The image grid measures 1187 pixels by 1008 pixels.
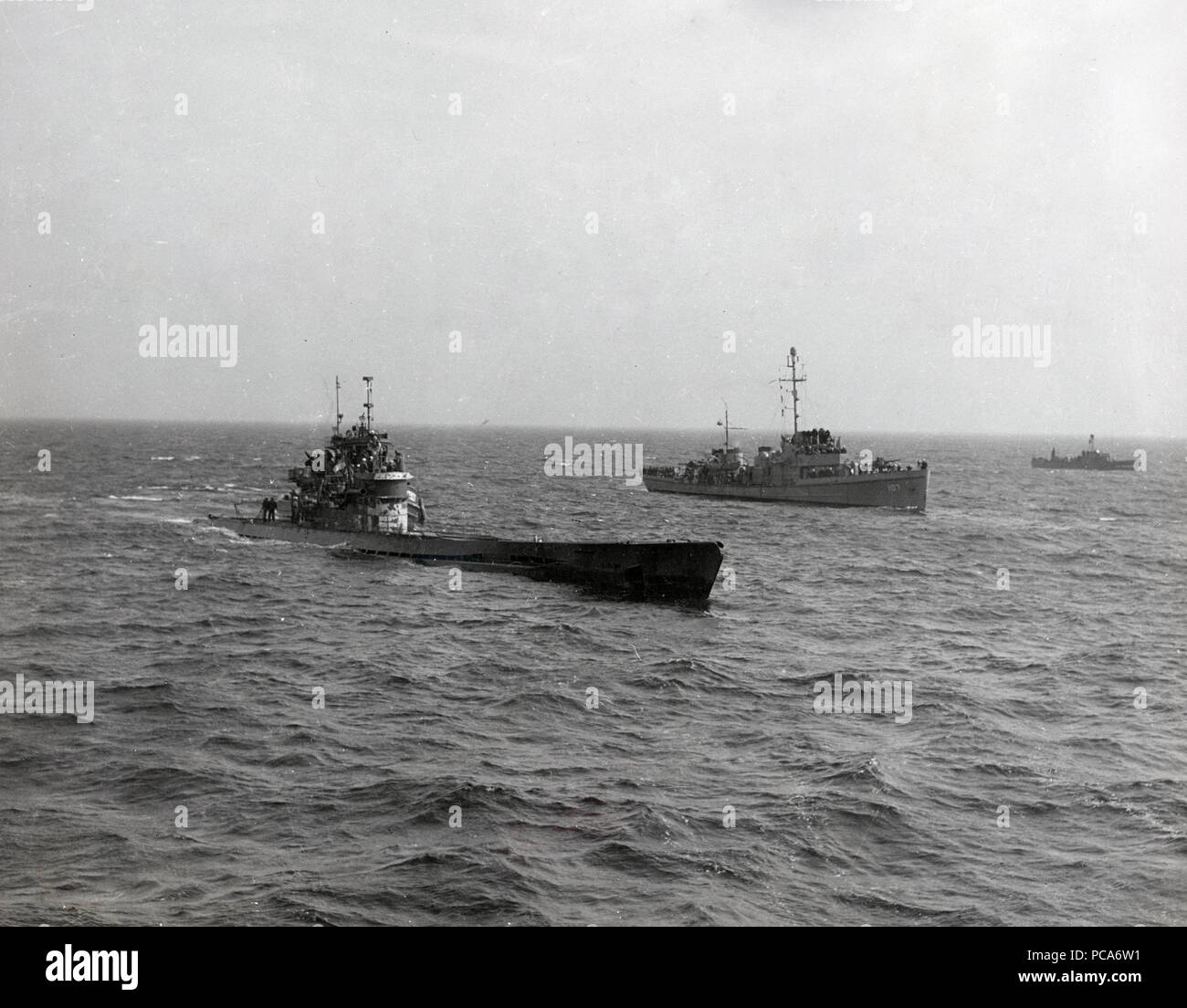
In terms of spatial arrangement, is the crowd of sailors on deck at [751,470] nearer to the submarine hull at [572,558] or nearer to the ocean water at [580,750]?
the ocean water at [580,750]

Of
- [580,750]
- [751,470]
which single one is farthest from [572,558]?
[751,470]

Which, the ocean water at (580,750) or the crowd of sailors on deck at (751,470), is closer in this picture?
the ocean water at (580,750)

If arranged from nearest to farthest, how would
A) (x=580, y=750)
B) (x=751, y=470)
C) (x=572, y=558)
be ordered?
(x=580, y=750), (x=572, y=558), (x=751, y=470)

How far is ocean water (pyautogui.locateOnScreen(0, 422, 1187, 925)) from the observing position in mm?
14102

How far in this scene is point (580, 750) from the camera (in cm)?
2095

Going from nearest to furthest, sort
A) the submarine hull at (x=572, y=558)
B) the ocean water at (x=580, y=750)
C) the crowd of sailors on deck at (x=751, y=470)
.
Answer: the ocean water at (x=580, y=750)
the submarine hull at (x=572, y=558)
the crowd of sailors on deck at (x=751, y=470)

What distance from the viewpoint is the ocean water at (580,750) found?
46.3ft

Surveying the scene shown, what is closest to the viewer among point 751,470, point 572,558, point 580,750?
point 580,750

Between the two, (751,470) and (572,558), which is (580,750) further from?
(751,470)

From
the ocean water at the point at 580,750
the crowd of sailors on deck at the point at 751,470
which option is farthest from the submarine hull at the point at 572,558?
the crowd of sailors on deck at the point at 751,470

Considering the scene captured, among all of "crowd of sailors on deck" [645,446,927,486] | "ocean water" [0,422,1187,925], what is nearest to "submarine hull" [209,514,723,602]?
"ocean water" [0,422,1187,925]

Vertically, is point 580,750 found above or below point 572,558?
below

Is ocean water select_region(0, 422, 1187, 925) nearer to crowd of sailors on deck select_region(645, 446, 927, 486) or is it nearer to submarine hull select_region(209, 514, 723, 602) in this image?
submarine hull select_region(209, 514, 723, 602)
